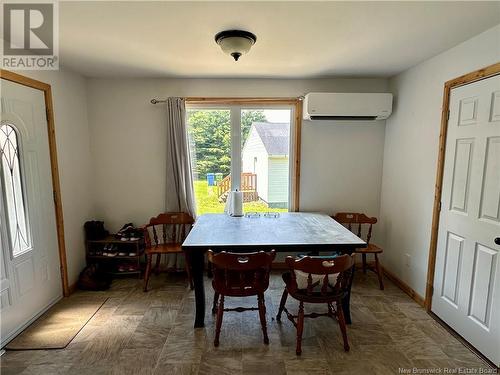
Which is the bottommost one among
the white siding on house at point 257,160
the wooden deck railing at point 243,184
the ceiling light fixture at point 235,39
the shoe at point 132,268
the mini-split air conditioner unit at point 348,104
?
the shoe at point 132,268

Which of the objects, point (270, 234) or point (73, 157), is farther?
point (73, 157)

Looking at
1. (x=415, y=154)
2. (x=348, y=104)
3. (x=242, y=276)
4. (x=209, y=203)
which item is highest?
(x=348, y=104)

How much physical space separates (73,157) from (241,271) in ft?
7.53

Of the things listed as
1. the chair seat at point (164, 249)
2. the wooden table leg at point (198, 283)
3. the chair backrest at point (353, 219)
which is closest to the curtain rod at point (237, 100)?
the chair backrest at point (353, 219)

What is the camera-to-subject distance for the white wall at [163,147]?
10.5ft

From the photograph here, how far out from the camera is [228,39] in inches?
75.0

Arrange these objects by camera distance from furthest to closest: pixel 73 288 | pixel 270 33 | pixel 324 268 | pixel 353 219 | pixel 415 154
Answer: pixel 353 219, pixel 73 288, pixel 415 154, pixel 270 33, pixel 324 268

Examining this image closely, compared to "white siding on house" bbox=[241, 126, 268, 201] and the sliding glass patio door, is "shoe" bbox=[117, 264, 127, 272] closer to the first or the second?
the sliding glass patio door

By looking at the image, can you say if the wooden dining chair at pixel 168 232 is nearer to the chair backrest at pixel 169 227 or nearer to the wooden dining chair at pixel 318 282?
the chair backrest at pixel 169 227

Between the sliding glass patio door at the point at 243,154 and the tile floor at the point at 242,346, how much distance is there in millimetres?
1324

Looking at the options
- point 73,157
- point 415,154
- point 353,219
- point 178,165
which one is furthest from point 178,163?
point 415,154

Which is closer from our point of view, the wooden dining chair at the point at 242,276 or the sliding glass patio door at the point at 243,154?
the wooden dining chair at the point at 242,276

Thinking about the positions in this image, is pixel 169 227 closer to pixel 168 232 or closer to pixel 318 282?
pixel 168 232

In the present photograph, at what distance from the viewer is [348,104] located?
3016 mm
